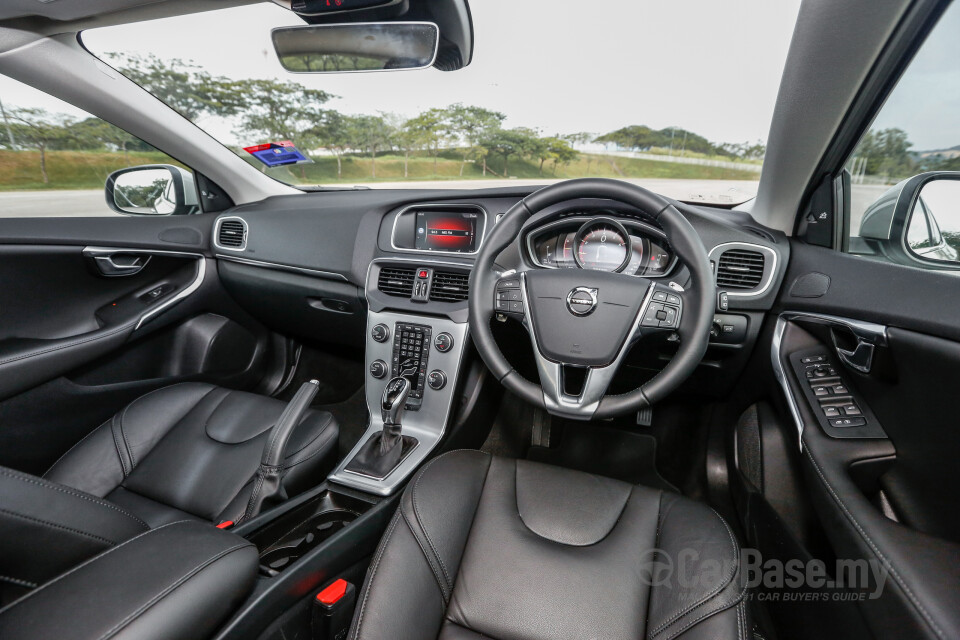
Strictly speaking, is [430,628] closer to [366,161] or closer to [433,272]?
[433,272]

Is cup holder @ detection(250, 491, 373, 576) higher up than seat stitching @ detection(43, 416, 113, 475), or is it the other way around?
cup holder @ detection(250, 491, 373, 576)

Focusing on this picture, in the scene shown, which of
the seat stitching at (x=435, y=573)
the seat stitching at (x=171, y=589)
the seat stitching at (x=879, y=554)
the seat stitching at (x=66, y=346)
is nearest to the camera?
the seat stitching at (x=171, y=589)

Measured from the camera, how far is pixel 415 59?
1.67m

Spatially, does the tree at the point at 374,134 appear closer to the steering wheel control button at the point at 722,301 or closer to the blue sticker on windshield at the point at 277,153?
the blue sticker on windshield at the point at 277,153

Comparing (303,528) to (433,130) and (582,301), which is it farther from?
(433,130)

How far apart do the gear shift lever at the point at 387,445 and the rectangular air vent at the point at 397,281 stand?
0.44 metres

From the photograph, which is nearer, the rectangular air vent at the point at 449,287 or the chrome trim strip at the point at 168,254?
the rectangular air vent at the point at 449,287

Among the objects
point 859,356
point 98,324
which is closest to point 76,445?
point 98,324

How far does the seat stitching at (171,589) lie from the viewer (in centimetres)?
75

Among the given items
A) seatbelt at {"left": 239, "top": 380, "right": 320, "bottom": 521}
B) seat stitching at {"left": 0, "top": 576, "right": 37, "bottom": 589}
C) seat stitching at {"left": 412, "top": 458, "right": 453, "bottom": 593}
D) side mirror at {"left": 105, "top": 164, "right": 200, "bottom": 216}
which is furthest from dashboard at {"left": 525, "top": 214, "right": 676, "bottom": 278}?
side mirror at {"left": 105, "top": 164, "right": 200, "bottom": 216}

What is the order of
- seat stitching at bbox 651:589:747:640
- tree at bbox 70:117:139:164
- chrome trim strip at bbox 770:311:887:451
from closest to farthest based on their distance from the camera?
1. seat stitching at bbox 651:589:747:640
2. chrome trim strip at bbox 770:311:887:451
3. tree at bbox 70:117:139:164

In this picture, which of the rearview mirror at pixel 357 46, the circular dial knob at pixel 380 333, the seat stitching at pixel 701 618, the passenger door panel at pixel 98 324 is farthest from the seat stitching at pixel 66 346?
the seat stitching at pixel 701 618

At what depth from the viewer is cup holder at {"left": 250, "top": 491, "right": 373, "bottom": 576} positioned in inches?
53.5

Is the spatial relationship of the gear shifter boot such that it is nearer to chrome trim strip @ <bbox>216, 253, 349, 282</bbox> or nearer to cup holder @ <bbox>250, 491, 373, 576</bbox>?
cup holder @ <bbox>250, 491, 373, 576</bbox>
